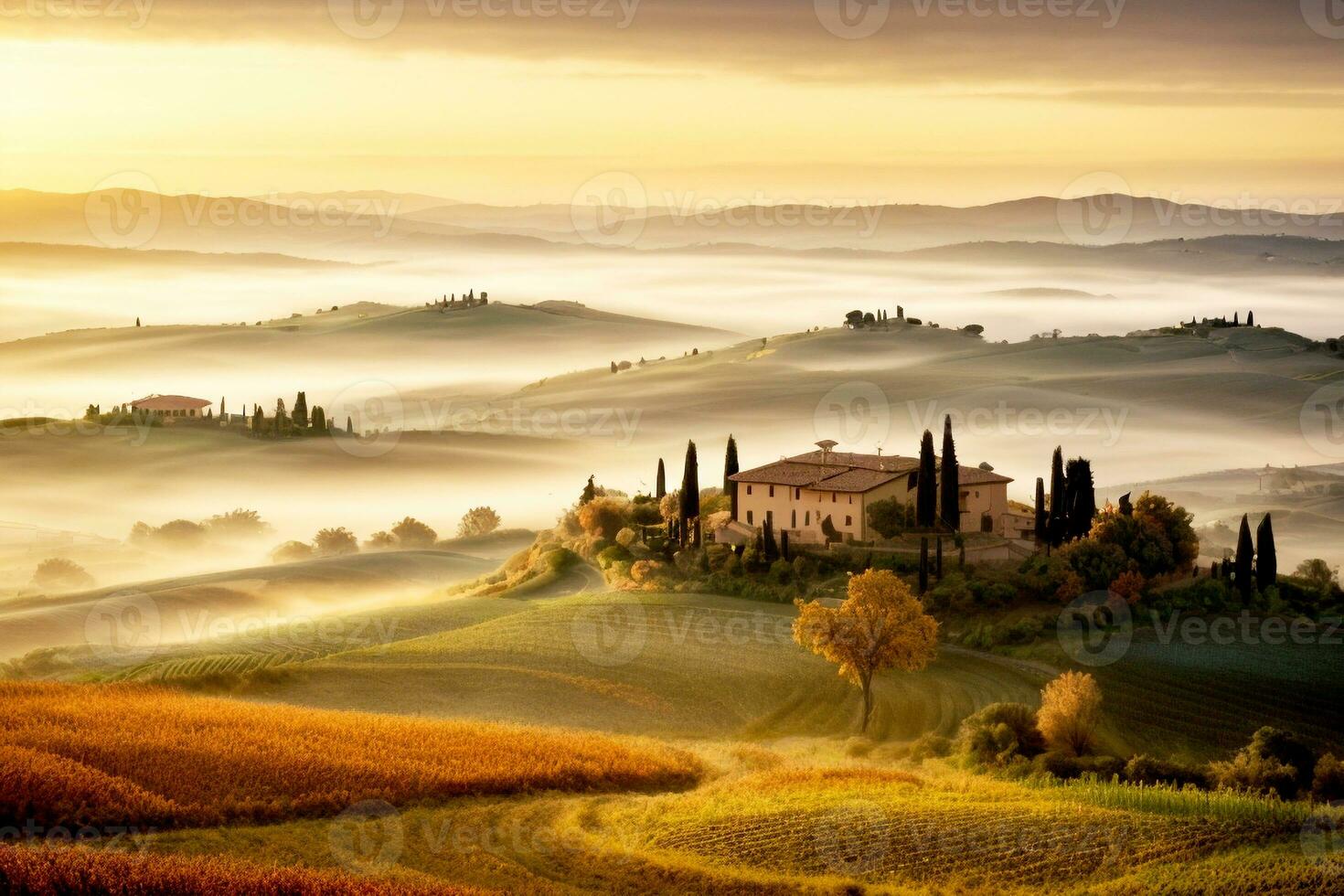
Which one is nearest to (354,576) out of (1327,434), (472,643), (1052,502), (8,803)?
(472,643)

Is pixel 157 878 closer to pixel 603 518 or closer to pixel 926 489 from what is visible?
pixel 926 489

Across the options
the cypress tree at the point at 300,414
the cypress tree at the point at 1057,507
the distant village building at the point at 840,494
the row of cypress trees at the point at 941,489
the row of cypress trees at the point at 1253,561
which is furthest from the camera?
the cypress tree at the point at 300,414

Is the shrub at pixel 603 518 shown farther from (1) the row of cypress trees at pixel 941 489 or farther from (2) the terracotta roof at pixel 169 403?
(2) the terracotta roof at pixel 169 403

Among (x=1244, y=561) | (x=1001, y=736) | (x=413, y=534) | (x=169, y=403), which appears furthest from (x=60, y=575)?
(x=1001, y=736)

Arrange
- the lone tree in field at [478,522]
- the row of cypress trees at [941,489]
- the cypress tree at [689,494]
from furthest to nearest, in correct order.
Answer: the lone tree in field at [478,522], the cypress tree at [689,494], the row of cypress trees at [941,489]

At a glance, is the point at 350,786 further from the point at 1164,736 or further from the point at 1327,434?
the point at 1327,434

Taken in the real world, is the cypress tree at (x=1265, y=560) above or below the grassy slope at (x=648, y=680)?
above

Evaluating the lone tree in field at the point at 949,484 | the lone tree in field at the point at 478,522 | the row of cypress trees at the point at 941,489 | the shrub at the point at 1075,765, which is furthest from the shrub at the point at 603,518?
the shrub at the point at 1075,765
